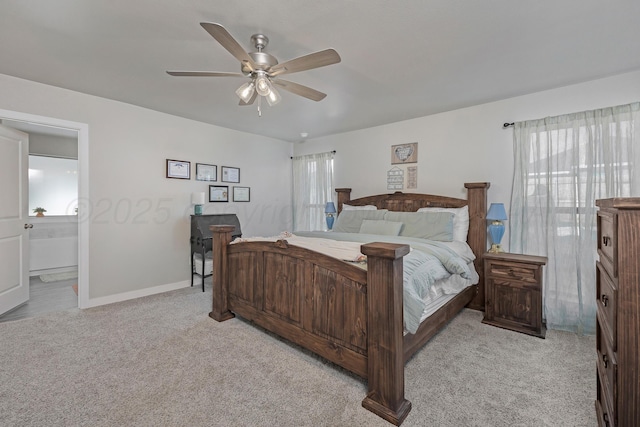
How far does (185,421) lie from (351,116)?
365cm

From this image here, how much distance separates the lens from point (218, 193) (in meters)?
4.56

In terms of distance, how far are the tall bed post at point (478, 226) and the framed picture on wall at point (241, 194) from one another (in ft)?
11.1

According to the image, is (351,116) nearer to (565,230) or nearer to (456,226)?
(456,226)

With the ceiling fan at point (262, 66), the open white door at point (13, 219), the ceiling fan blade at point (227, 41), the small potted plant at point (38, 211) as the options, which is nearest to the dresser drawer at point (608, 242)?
the ceiling fan at point (262, 66)

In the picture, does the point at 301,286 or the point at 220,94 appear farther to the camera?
the point at 220,94

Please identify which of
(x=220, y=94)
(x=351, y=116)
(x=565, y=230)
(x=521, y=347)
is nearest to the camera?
(x=521, y=347)

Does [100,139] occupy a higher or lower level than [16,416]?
higher

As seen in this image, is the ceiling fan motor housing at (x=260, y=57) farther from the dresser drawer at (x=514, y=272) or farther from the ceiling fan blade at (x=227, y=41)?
the dresser drawer at (x=514, y=272)

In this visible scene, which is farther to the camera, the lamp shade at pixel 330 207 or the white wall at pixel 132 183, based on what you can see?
the lamp shade at pixel 330 207

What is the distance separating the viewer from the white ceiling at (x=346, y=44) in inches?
70.0

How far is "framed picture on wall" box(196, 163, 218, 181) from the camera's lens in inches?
169

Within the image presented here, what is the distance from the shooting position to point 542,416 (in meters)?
1.63

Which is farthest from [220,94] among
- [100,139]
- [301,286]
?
[301,286]

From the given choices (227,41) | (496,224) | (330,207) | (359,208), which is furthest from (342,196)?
(227,41)
